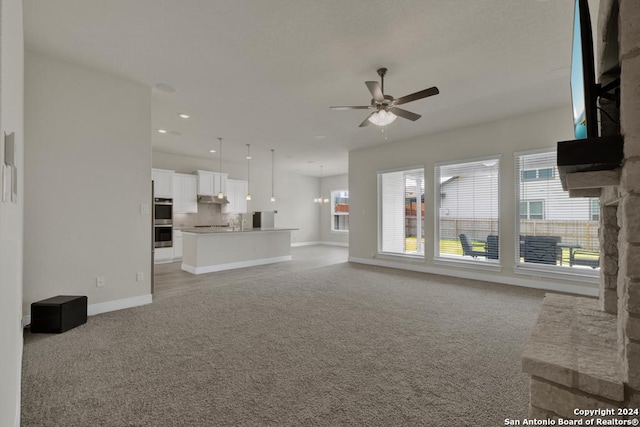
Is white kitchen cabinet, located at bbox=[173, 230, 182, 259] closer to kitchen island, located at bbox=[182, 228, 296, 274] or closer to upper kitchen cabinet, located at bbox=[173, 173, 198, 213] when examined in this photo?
upper kitchen cabinet, located at bbox=[173, 173, 198, 213]

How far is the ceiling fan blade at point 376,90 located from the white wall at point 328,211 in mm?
8450

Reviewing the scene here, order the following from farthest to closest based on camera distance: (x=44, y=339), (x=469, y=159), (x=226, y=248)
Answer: (x=226, y=248) < (x=469, y=159) < (x=44, y=339)

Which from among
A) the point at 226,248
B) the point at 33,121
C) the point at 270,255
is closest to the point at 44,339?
the point at 33,121

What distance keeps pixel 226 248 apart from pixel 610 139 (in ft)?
21.4

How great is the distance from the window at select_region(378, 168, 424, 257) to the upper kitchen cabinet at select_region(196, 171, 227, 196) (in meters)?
4.76

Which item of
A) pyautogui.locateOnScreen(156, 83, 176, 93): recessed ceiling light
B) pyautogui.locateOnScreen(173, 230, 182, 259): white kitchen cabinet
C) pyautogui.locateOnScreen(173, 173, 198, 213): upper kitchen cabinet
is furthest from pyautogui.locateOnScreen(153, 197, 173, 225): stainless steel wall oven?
pyautogui.locateOnScreen(156, 83, 176, 93): recessed ceiling light

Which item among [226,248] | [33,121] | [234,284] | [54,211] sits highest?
[33,121]

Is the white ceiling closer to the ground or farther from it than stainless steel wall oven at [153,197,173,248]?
farther from it

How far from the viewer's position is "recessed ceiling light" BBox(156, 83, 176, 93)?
3.89m

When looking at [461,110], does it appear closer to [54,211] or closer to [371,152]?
[371,152]

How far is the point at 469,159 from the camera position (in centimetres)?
554

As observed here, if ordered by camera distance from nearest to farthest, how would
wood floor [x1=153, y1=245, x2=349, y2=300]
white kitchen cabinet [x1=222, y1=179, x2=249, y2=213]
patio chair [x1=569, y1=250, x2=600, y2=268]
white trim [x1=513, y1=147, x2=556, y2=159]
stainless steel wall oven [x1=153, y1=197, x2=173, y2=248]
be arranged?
patio chair [x1=569, y1=250, x2=600, y2=268]
white trim [x1=513, y1=147, x2=556, y2=159]
wood floor [x1=153, y1=245, x2=349, y2=300]
stainless steel wall oven [x1=153, y1=197, x2=173, y2=248]
white kitchen cabinet [x1=222, y1=179, x2=249, y2=213]

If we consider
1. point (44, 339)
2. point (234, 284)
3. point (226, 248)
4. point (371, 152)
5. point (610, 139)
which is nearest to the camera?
point (610, 139)

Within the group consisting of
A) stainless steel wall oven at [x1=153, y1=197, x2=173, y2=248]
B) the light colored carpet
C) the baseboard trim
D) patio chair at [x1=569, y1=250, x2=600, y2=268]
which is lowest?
the light colored carpet
